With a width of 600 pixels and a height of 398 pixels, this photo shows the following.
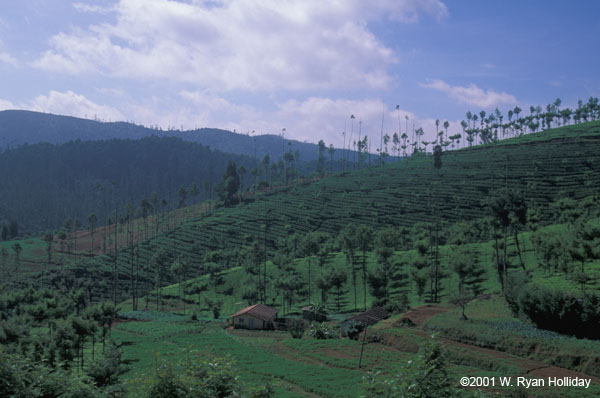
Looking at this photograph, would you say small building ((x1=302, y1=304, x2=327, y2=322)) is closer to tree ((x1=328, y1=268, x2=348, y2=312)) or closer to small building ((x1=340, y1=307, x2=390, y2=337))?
tree ((x1=328, y1=268, x2=348, y2=312))

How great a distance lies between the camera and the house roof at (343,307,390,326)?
49719 mm

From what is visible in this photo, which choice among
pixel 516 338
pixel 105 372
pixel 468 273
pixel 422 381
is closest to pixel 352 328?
pixel 516 338

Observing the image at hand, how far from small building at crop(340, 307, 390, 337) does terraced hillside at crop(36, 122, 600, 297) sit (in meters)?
56.6

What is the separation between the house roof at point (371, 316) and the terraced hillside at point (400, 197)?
56.1m

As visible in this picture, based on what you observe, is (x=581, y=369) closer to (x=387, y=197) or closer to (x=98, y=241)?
(x=387, y=197)

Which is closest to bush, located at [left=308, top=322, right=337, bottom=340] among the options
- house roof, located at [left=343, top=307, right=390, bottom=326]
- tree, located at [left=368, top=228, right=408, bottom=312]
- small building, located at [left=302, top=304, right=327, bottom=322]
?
house roof, located at [left=343, top=307, right=390, bottom=326]

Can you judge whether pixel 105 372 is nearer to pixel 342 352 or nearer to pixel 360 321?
pixel 342 352

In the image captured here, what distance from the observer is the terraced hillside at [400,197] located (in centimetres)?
11381

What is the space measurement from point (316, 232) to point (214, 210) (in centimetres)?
5561

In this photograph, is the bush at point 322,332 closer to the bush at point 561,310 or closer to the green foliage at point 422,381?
the bush at point 561,310

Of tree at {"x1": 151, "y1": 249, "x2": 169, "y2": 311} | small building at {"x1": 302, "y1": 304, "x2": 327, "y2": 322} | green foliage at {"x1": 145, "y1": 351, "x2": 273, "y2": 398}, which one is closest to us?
green foliage at {"x1": 145, "y1": 351, "x2": 273, "y2": 398}

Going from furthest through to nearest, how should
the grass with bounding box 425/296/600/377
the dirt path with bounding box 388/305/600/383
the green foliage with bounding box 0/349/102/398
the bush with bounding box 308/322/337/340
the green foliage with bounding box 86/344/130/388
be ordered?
the bush with bounding box 308/322/337/340
the grass with bounding box 425/296/600/377
the green foliage with bounding box 86/344/130/388
the dirt path with bounding box 388/305/600/383
the green foliage with bounding box 0/349/102/398

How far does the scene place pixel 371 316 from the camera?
5162 centimetres

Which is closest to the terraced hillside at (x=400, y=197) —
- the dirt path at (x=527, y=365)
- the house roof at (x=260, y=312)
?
the house roof at (x=260, y=312)
